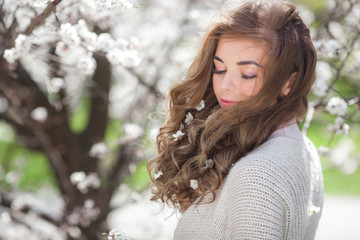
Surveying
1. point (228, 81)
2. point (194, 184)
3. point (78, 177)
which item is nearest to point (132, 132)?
point (78, 177)

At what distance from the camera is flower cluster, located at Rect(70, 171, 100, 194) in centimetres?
281

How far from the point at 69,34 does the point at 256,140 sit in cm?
88

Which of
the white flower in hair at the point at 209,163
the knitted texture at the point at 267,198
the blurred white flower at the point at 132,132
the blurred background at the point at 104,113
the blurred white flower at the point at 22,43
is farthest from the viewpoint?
the blurred background at the point at 104,113

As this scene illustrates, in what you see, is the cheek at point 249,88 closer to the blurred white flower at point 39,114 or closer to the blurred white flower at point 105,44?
the blurred white flower at point 105,44

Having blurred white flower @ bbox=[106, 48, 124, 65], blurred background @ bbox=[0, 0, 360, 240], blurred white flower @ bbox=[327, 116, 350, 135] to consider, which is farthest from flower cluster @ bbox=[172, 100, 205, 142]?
blurred background @ bbox=[0, 0, 360, 240]

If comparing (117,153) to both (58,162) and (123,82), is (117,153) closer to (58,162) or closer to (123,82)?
(58,162)

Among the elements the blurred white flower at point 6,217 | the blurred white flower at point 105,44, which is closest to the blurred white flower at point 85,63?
the blurred white flower at point 105,44

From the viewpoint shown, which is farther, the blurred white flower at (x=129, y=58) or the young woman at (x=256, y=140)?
the blurred white flower at (x=129, y=58)

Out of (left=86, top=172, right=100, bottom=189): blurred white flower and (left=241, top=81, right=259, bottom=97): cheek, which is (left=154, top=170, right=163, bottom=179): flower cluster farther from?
(left=86, top=172, right=100, bottom=189): blurred white flower

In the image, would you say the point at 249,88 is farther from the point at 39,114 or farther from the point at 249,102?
the point at 39,114

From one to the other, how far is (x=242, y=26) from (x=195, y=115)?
1.29 ft

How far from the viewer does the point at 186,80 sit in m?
1.59

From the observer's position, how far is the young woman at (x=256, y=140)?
46.0 inches

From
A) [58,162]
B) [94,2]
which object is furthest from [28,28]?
[58,162]
